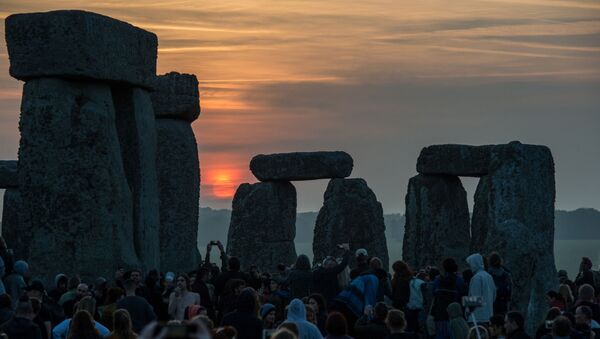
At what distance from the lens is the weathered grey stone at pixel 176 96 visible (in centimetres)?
2677

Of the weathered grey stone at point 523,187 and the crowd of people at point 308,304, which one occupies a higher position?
the weathered grey stone at point 523,187

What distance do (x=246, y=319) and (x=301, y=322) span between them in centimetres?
45

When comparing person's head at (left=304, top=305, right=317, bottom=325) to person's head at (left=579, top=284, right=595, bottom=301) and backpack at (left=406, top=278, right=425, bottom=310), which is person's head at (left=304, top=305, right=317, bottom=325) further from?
backpack at (left=406, top=278, right=425, bottom=310)

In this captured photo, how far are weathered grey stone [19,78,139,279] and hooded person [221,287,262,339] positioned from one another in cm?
689

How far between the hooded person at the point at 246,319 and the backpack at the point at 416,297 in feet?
A: 14.6

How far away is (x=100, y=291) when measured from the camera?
14.9 meters

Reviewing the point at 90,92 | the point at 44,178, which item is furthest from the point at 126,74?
the point at 44,178

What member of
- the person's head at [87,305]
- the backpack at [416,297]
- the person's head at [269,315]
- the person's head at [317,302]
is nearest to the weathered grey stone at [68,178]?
the backpack at [416,297]

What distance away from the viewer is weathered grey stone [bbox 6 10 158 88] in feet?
58.3

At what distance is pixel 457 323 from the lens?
14250mm

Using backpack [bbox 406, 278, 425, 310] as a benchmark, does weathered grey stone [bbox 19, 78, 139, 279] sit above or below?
above

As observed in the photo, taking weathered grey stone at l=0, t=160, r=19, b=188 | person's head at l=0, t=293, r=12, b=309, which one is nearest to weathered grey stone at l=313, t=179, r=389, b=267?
weathered grey stone at l=0, t=160, r=19, b=188

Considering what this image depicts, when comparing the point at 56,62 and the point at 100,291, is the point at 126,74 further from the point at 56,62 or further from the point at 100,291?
the point at 100,291

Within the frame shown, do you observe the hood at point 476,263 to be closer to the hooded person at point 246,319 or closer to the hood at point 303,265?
the hood at point 303,265
